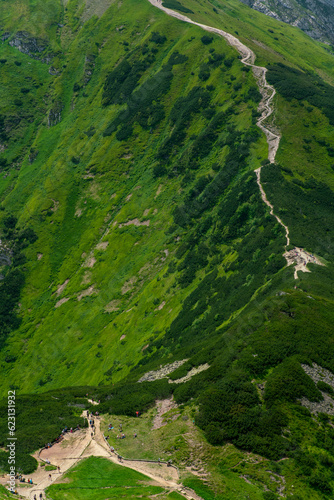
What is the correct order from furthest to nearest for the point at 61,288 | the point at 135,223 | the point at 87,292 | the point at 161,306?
1. the point at 135,223
2. the point at 61,288
3. the point at 87,292
4. the point at 161,306

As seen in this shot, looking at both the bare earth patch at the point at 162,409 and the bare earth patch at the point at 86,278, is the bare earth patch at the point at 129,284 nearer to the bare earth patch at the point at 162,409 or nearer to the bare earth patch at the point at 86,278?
the bare earth patch at the point at 86,278

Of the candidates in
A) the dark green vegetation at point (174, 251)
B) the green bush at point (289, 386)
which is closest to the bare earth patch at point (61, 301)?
the dark green vegetation at point (174, 251)

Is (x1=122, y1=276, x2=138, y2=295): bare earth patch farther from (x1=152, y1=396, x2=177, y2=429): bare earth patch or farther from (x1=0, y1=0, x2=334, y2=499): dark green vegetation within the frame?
(x1=152, y1=396, x2=177, y2=429): bare earth patch

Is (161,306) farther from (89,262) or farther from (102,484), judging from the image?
(102,484)

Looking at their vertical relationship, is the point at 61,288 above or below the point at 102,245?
below

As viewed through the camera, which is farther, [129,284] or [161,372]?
[129,284]

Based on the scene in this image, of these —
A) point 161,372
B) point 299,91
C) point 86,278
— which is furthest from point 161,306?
point 299,91

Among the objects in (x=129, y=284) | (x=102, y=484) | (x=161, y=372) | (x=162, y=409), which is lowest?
(x=129, y=284)

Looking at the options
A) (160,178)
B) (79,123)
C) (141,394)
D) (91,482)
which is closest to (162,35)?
(79,123)

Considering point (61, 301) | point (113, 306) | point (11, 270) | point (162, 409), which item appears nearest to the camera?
point (162, 409)
